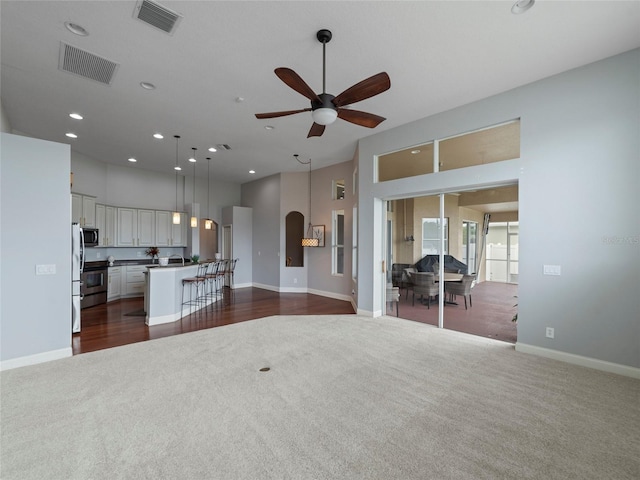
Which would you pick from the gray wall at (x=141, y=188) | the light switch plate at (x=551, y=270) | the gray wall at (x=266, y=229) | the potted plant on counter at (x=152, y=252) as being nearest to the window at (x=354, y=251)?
the gray wall at (x=266, y=229)

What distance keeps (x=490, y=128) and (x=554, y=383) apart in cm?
334

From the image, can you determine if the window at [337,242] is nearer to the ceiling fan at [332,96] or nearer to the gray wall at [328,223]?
the gray wall at [328,223]

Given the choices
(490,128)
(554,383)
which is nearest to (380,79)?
(490,128)

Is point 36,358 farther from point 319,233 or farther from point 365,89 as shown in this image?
Result: point 319,233

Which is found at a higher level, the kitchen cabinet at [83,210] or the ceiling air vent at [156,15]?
the ceiling air vent at [156,15]

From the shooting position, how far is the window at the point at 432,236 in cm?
497

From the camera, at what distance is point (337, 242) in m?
7.75

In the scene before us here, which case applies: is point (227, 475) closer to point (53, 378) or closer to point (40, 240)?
point (53, 378)

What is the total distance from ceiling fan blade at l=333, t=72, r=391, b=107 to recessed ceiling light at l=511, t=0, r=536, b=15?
1.30 metres

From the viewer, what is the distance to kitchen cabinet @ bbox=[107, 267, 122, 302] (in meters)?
7.09

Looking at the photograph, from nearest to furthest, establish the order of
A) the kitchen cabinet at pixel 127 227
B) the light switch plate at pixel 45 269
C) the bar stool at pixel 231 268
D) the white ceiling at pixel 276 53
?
the white ceiling at pixel 276 53, the light switch plate at pixel 45 269, the kitchen cabinet at pixel 127 227, the bar stool at pixel 231 268

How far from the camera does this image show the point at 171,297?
5305 mm

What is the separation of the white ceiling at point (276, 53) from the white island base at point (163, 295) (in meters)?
2.63

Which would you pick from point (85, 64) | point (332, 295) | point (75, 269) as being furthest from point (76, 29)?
point (332, 295)
